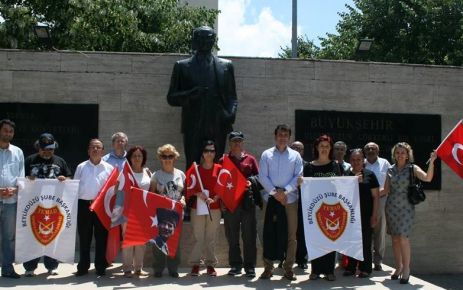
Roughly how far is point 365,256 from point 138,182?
9.30 ft

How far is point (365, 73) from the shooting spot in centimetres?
1076

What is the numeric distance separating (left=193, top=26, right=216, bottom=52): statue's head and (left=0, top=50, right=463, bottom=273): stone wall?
1.45 metres

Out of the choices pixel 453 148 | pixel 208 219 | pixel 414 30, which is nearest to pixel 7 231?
pixel 208 219

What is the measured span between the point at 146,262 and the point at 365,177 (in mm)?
2981

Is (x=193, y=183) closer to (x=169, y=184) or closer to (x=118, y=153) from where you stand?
(x=169, y=184)

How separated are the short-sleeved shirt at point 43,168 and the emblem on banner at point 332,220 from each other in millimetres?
2994

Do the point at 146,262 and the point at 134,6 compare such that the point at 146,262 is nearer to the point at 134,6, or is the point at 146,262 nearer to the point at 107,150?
the point at 107,150

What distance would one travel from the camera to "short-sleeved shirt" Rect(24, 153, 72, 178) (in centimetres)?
752

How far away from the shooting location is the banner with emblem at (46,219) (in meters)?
7.41

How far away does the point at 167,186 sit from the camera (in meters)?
7.52

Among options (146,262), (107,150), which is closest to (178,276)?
(146,262)

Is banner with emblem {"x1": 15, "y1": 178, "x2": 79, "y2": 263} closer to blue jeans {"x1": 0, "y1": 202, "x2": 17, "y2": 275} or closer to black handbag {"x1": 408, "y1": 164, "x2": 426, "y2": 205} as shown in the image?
blue jeans {"x1": 0, "y1": 202, "x2": 17, "y2": 275}

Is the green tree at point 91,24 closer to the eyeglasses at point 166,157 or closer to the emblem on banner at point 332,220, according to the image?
the eyeglasses at point 166,157

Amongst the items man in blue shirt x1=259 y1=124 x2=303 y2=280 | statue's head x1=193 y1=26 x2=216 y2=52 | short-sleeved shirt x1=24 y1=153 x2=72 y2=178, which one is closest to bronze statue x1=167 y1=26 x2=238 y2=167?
statue's head x1=193 y1=26 x2=216 y2=52
